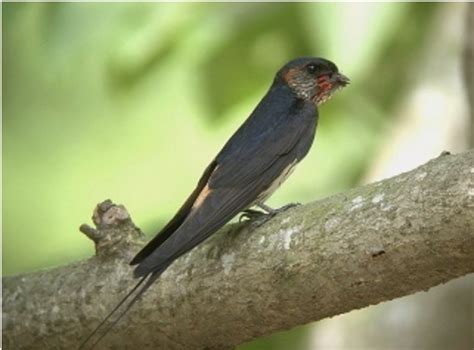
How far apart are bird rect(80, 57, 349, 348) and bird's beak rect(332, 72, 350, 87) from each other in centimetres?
9

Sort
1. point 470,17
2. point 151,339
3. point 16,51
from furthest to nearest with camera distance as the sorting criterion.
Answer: point 16,51
point 470,17
point 151,339

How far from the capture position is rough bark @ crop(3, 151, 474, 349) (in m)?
3.40

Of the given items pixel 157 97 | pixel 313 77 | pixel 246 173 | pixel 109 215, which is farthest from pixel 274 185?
pixel 157 97

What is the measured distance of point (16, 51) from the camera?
645cm

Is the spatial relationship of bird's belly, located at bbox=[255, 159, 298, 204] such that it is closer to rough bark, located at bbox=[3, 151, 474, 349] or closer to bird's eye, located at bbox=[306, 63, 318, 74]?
rough bark, located at bbox=[3, 151, 474, 349]

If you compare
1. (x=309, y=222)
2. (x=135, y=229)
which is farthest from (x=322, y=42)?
(x=309, y=222)

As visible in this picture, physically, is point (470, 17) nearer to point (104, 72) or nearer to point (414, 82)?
point (414, 82)

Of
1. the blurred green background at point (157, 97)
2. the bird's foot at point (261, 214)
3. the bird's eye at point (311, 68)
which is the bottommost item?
the bird's foot at point (261, 214)

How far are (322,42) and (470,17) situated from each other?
0.57 meters

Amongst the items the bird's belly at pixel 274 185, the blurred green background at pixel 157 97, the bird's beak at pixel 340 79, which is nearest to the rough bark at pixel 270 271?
the bird's belly at pixel 274 185

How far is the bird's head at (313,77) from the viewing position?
4848mm

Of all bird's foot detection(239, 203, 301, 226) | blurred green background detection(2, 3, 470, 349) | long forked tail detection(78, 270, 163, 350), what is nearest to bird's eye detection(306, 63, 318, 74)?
blurred green background detection(2, 3, 470, 349)

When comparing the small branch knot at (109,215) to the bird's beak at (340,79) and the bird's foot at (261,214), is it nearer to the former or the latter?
the bird's foot at (261,214)

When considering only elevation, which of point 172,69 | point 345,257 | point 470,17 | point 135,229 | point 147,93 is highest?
point 147,93
